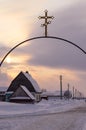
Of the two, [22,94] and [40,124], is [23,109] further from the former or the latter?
[22,94]

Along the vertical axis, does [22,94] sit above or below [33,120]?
above

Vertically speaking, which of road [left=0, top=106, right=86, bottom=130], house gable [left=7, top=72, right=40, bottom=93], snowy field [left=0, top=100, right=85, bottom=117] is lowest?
road [left=0, top=106, right=86, bottom=130]

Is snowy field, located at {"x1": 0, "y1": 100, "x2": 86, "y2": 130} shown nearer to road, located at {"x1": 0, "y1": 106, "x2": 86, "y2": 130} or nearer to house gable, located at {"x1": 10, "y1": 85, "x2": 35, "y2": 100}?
road, located at {"x1": 0, "y1": 106, "x2": 86, "y2": 130}

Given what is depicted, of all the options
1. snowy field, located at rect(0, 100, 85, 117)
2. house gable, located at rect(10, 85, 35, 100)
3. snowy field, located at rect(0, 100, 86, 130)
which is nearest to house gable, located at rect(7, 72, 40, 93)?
house gable, located at rect(10, 85, 35, 100)

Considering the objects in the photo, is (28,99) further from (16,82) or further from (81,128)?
(81,128)

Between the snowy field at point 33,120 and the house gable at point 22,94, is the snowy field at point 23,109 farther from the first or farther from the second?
the house gable at point 22,94

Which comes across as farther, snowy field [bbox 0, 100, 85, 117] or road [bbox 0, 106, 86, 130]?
snowy field [bbox 0, 100, 85, 117]

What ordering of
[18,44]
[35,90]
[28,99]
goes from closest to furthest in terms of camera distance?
[18,44], [28,99], [35,90]

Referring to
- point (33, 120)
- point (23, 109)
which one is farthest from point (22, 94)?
point (33, 120)

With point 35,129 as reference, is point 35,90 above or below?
above

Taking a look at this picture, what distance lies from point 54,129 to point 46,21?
46.8 feet

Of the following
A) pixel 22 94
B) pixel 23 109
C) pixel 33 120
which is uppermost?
pixel 22 94

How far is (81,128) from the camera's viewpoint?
27203 millimetres

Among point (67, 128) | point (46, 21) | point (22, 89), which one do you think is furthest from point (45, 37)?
point (22, 89)
